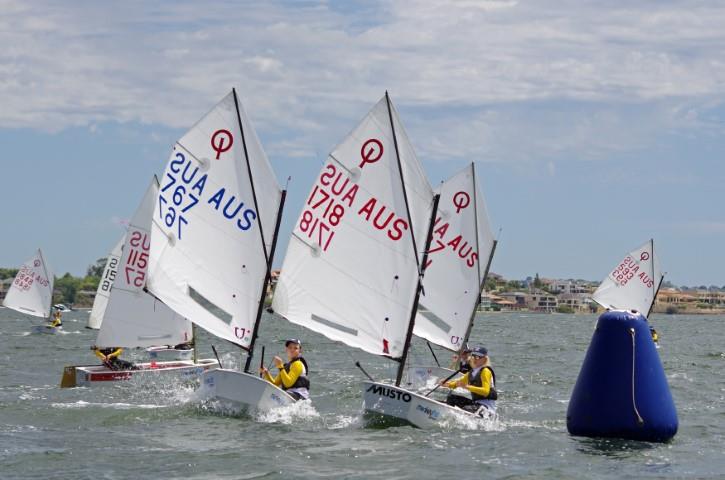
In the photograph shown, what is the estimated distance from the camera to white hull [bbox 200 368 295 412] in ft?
68.4

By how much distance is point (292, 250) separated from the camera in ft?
72.7

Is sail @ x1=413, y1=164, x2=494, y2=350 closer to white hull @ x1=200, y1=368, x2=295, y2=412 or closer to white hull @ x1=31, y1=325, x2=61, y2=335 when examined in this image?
white hull @ x1=200, y1=368, x2=295, y2=412

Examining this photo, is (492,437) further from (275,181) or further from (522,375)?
(522,375)

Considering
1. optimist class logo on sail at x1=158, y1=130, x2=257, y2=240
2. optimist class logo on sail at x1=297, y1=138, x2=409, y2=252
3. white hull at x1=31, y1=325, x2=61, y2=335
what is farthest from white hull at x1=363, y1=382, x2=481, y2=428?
white hull at x1=31, y1=325, x2=61, y2=335

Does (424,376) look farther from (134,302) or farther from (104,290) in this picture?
(104,290)

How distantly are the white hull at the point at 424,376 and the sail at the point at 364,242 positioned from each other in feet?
23.7

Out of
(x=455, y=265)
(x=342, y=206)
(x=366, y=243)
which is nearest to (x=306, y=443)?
(x=366, y=243)

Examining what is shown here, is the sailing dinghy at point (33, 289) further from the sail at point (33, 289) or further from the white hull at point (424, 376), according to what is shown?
the white hull at point (424, 376)

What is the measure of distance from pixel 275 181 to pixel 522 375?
15.7 m

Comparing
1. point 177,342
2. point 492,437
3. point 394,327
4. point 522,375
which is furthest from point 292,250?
point 522,375

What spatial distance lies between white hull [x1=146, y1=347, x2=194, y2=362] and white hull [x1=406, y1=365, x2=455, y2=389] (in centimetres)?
936

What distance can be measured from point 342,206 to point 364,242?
0.75 metres

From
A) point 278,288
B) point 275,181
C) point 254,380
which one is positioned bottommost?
point 254,380

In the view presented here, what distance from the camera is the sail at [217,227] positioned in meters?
23.0
